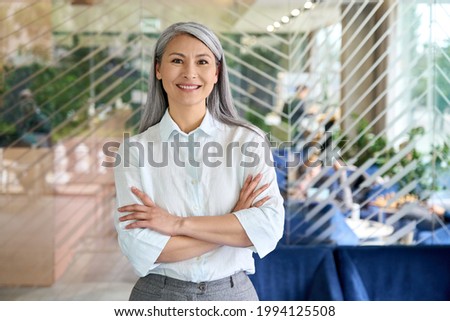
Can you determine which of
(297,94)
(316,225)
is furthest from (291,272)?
(297,94)

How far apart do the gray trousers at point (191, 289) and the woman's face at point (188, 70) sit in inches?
17.3

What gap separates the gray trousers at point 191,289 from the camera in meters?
1.76

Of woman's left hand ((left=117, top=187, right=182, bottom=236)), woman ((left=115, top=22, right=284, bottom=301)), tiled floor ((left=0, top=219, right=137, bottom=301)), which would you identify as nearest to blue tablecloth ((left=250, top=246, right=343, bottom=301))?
tiled floor ((left=0, top=219, right=137, bottom=301))

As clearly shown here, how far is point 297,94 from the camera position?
12.3 feet

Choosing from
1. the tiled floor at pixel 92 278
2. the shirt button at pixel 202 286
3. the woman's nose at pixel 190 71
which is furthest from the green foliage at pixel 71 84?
the shirt button at pixel 202 286

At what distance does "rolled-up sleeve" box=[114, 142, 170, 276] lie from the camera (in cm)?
175

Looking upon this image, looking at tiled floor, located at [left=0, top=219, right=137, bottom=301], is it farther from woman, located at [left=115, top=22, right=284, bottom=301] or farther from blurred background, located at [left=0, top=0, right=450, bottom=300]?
woman, located at [left=115, top=22, right=284, bottom=301]

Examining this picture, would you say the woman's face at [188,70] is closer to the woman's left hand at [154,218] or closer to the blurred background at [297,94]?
the woman's left hand at [154,218]

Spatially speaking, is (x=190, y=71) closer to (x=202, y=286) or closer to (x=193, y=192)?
(x=193, y=192)

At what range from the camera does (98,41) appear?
3.74 meters

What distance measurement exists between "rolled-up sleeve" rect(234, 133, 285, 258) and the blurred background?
190 cm

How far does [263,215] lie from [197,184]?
0.60 ft

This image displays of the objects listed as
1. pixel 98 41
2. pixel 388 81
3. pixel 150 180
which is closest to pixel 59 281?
pixel 98 41

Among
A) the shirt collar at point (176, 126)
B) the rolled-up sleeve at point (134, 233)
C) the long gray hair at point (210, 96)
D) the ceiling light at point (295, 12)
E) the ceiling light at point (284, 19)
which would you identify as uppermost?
the ceiling light at point (295, 12)
